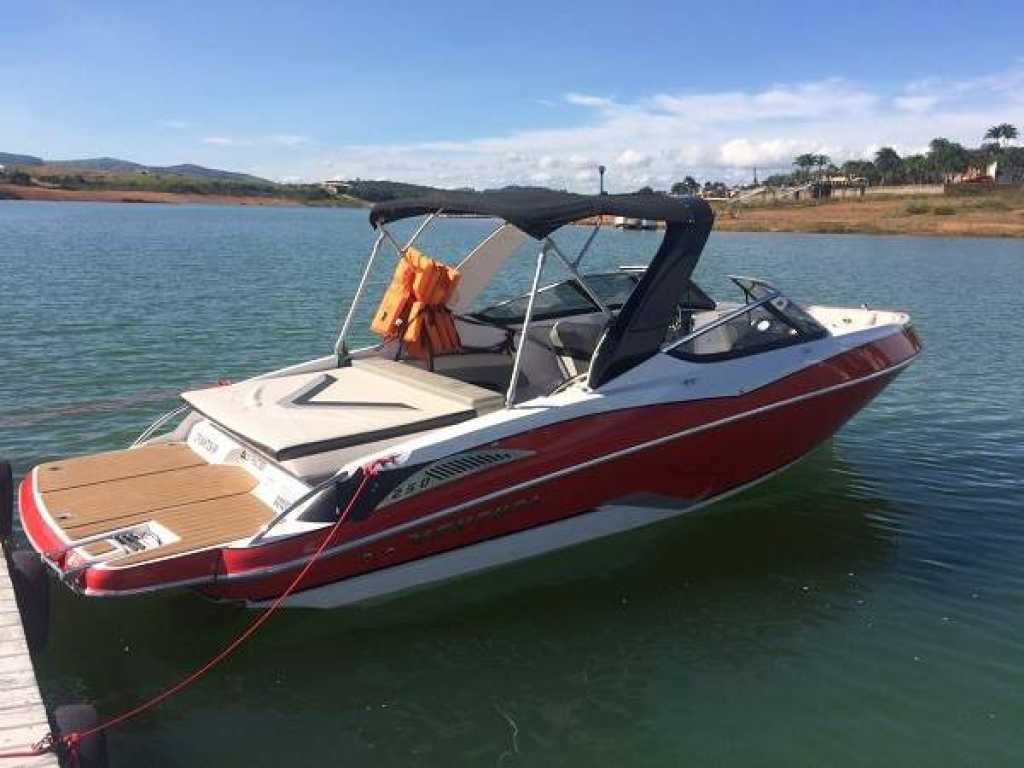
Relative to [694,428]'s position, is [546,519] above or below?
below

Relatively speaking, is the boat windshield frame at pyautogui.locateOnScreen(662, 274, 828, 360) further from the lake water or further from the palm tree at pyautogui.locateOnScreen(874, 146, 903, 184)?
the palm tree at pyautogui.locateOnScreen(874, 146, 903, 184)

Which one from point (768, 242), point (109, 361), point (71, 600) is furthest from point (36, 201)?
point (71, 600)

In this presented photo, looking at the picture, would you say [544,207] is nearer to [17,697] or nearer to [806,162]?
[17,697]

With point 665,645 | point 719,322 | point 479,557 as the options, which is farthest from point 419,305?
point 665,645

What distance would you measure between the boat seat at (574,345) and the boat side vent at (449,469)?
1696 millimetres

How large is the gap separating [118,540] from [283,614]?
1206 millimetres

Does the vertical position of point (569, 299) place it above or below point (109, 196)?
below

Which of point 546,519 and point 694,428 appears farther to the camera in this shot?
point 694,428

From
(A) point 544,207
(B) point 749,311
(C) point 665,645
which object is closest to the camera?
(C) point 665,645

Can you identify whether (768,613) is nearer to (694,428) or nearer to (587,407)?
(694,428)

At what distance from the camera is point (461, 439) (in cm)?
572

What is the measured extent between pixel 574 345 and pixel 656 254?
116 centimetres

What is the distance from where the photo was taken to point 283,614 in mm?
5867

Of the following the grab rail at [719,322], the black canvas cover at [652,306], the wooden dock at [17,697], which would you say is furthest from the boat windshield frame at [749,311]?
the wooden dock at [17,697]
